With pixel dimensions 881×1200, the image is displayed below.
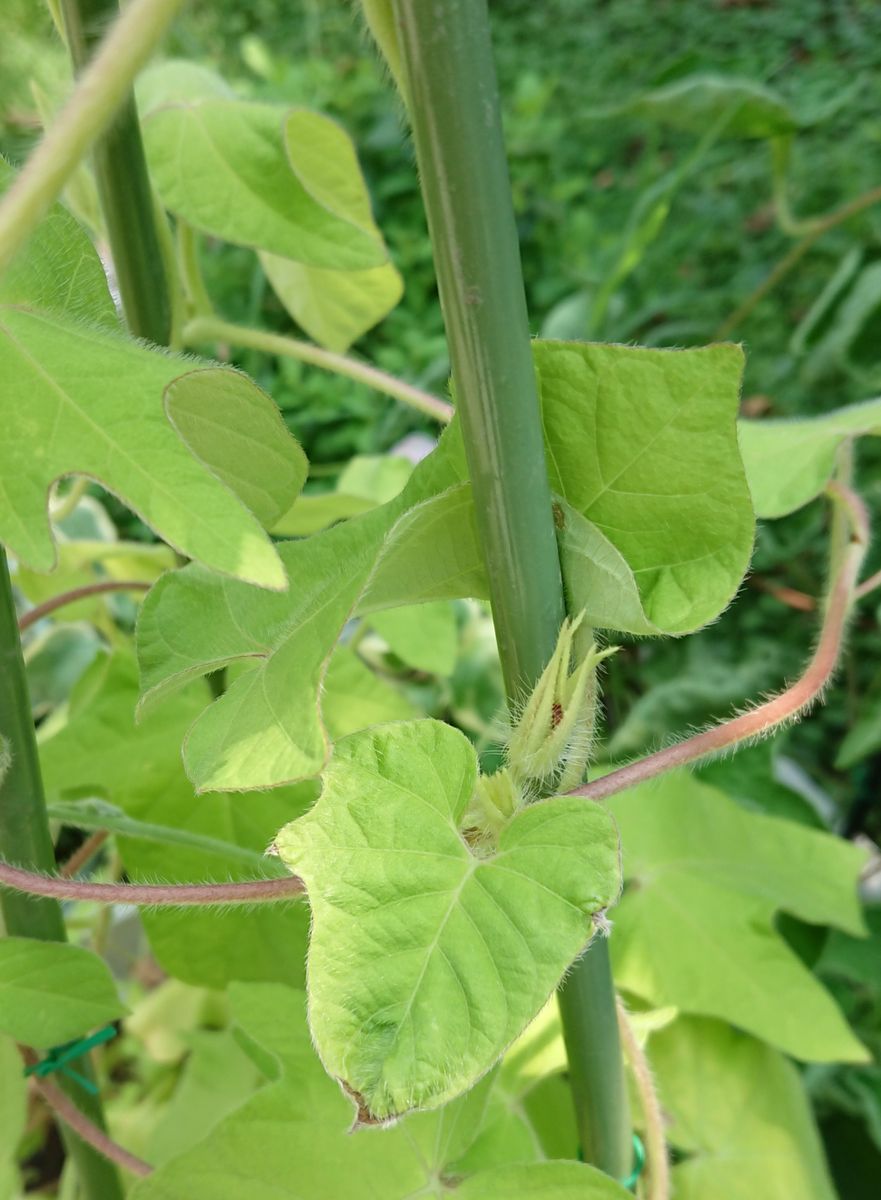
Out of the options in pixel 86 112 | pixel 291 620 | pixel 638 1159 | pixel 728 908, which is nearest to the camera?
pixel 86 112

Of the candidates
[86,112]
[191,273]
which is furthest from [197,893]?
[191,273]

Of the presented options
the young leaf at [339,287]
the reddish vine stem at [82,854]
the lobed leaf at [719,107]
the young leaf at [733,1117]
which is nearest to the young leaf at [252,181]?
the young leaf at [339,287]

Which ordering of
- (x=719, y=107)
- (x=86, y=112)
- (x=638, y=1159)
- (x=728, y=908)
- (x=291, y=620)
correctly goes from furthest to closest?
(x=719, y=107) < (x=728, y=908) < (x=638, y=1159) < (x=291, y=620) < (x=86, y=112)

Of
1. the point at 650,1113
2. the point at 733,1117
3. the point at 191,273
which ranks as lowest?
the point at 733,1117

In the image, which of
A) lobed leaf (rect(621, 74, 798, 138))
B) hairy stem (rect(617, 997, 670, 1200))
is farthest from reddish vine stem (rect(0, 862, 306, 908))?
lobed leaf (rect(621, 74, 798, 138))

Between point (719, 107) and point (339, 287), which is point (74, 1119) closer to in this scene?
point (339, 287)

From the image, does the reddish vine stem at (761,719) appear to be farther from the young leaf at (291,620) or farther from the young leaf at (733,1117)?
the young leaf at (733,1117)

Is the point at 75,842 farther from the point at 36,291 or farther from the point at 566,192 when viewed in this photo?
the point at 566,192
